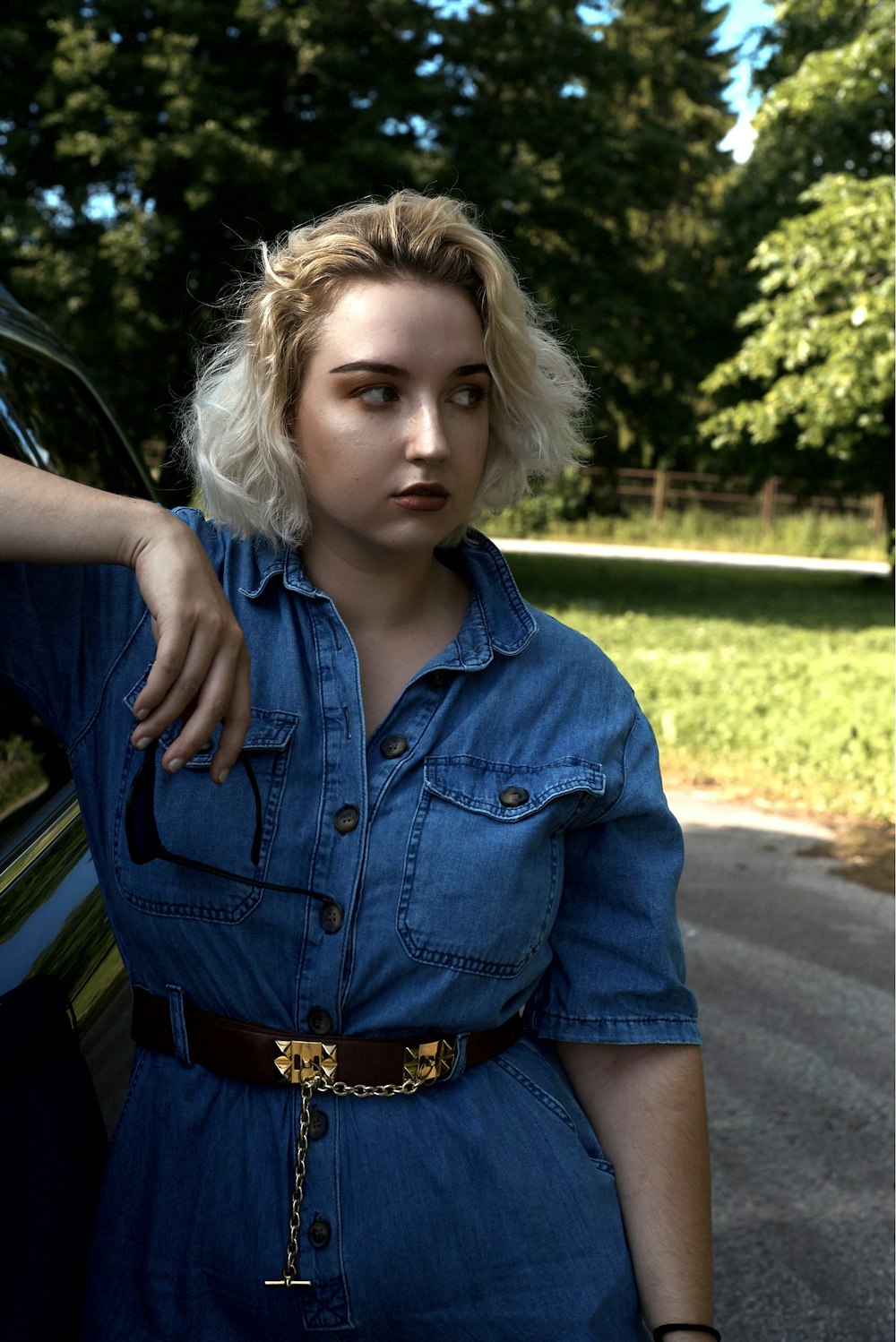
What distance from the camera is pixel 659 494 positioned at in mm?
36406

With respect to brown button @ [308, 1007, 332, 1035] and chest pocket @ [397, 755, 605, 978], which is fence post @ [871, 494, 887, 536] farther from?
brown button @ [308, 1007, 332, 1035]

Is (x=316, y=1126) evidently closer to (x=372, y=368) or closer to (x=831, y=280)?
(x=372, y=368)

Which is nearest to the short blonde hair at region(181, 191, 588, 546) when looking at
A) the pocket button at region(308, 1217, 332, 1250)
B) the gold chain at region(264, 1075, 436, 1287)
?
the gold chain at region(264, 1075, 436, 1287)

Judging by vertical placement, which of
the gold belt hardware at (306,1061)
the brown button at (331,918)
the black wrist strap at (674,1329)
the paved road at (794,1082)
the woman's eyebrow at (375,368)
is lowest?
the paved road at (794,1082)

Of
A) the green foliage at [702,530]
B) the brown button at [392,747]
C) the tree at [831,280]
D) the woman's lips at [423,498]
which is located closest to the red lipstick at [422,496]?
the woman's lips at [423,498]

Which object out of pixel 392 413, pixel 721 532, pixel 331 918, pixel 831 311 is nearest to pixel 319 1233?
pixel 331 918

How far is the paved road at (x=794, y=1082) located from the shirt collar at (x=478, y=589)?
6.17 ft

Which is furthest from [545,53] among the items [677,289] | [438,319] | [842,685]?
[438,319]

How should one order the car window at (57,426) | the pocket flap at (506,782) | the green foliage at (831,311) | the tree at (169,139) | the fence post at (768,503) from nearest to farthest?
1. the pocket flap at (506,782)
2. the car window at (57,426)
3. the green foliage at (831,311)
4. the tree at (169,139)
5. the fence post at (768,503)

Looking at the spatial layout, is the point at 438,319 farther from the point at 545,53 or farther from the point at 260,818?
the point at 545,53

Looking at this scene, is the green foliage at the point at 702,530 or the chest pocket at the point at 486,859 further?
the green foliage at the point at 702,530

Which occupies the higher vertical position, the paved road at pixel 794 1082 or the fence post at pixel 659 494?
the fence post at pixel 659 494

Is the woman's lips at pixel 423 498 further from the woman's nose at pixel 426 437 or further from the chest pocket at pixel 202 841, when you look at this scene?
the chest pocket at pixel 202 841

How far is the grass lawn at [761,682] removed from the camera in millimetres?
7258
